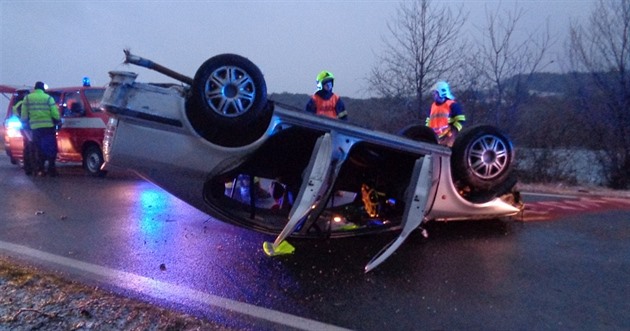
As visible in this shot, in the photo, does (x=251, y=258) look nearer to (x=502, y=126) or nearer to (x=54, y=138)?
(x=54, y=138)

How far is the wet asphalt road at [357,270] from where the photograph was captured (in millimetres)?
3516

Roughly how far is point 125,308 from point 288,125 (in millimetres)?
1897

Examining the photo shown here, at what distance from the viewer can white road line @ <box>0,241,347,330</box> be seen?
3404 millimetres

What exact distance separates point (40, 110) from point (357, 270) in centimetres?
862

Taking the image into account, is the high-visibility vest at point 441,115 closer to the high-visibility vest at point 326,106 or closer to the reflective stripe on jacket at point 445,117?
the reflective stripe on jacket at point 445,117

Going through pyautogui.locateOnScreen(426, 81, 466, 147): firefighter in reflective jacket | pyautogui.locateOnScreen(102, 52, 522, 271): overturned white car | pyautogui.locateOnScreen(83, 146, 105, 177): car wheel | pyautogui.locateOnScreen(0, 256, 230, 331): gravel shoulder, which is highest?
pyautogui.locateOnScreen(426, 81, 466, 147): firefighter in reflective jacket

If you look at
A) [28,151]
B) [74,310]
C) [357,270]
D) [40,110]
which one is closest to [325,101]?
[357,270]

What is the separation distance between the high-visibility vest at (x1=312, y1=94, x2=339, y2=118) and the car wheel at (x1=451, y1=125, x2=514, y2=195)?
255 cm

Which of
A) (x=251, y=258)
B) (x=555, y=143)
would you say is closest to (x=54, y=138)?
(x=251, y=258)

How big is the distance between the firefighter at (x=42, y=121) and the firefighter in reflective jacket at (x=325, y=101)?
6.08m

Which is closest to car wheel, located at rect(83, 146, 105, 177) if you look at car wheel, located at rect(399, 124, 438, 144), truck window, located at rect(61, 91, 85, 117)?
truck window, located at rect(61, 91, 85, 117)

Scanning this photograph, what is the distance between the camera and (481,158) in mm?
5117

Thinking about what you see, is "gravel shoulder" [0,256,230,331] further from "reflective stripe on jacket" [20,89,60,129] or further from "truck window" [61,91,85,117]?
"truck window" [61,91,85,117]

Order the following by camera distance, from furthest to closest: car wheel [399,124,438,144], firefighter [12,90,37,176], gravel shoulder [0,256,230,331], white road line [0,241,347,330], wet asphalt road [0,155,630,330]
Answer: firefighter [12,90,37,176]
car wheel [399,124,438,144]
wet asphalt road [0,155,630,330]
white road line [0,241,347,330]
gravel shoulder [0,256,230,331]
